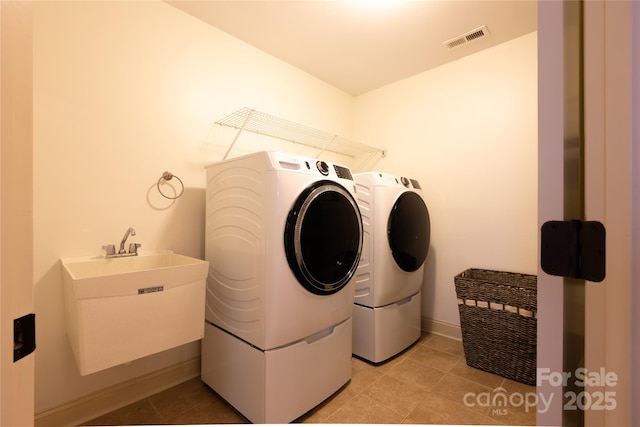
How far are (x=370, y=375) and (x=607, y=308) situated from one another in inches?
69.8

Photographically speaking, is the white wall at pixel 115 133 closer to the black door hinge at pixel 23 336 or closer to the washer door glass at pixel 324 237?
the washer door glass at pixel 324 237

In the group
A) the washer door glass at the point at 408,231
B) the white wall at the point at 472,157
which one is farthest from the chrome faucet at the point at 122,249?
the white wall at the point at 472,157

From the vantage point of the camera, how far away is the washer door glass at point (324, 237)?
1408mm

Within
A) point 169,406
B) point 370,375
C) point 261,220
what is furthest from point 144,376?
point 370,375

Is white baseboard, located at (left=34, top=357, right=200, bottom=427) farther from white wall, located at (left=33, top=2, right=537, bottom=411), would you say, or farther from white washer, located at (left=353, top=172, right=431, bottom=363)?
white washer, located at (left=353, top=172, right=431, bottom=363)

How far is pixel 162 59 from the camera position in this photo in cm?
182

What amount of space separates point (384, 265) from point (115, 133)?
1.90 metres

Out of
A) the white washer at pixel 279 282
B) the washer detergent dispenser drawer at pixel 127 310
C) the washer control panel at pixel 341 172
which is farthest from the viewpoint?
the washer control panel at pixel 341 172

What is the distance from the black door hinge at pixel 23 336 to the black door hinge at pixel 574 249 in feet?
2.74

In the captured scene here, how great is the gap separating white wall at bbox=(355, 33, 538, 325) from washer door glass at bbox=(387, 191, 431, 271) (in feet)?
1.20

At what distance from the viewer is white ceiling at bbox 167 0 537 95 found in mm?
1843

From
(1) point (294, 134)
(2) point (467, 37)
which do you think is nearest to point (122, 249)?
(1) point (294, 134)

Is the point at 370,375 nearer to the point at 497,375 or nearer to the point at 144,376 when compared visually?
the point at 497,375

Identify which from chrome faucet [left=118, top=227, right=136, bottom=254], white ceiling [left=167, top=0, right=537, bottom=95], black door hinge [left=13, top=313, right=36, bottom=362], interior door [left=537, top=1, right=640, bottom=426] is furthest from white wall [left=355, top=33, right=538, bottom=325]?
black door hinge [left=13, top=313, right=36, bottom=362]
